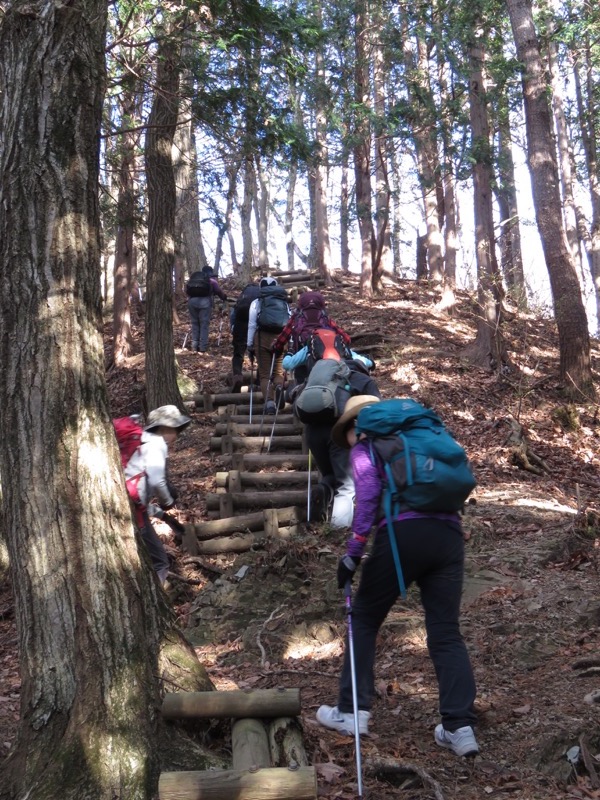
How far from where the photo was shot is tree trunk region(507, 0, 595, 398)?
12570mm

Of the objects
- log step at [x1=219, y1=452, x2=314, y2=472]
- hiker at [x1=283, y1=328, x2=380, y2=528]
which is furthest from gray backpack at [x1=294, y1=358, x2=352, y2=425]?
log step at [x1=219, y1=452, x2=314, y2=472]

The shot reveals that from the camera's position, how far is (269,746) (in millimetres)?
3777

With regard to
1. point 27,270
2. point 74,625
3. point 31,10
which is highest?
point 31,10

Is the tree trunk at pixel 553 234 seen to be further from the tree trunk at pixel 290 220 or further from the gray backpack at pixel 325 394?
the tree trunk at pixel 290 220

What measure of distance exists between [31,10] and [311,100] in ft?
71.8

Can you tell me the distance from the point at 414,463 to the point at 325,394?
340 cm

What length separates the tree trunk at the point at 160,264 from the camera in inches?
467

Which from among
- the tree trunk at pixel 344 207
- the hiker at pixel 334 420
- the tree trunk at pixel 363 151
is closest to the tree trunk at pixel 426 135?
the tree trunk at pixel 363 151

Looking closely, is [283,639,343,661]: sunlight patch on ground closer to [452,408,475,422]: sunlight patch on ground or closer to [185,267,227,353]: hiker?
[452,408,475,422]: sunlight patch on ground

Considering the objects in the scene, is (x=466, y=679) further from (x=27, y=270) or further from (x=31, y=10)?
(x=31, y=10)

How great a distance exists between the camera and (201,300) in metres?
16.1

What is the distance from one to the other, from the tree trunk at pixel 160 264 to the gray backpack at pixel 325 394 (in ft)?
15.6

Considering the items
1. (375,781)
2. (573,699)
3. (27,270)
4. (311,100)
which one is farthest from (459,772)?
(311,100)

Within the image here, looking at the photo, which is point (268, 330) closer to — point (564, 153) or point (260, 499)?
point (260, 499)
